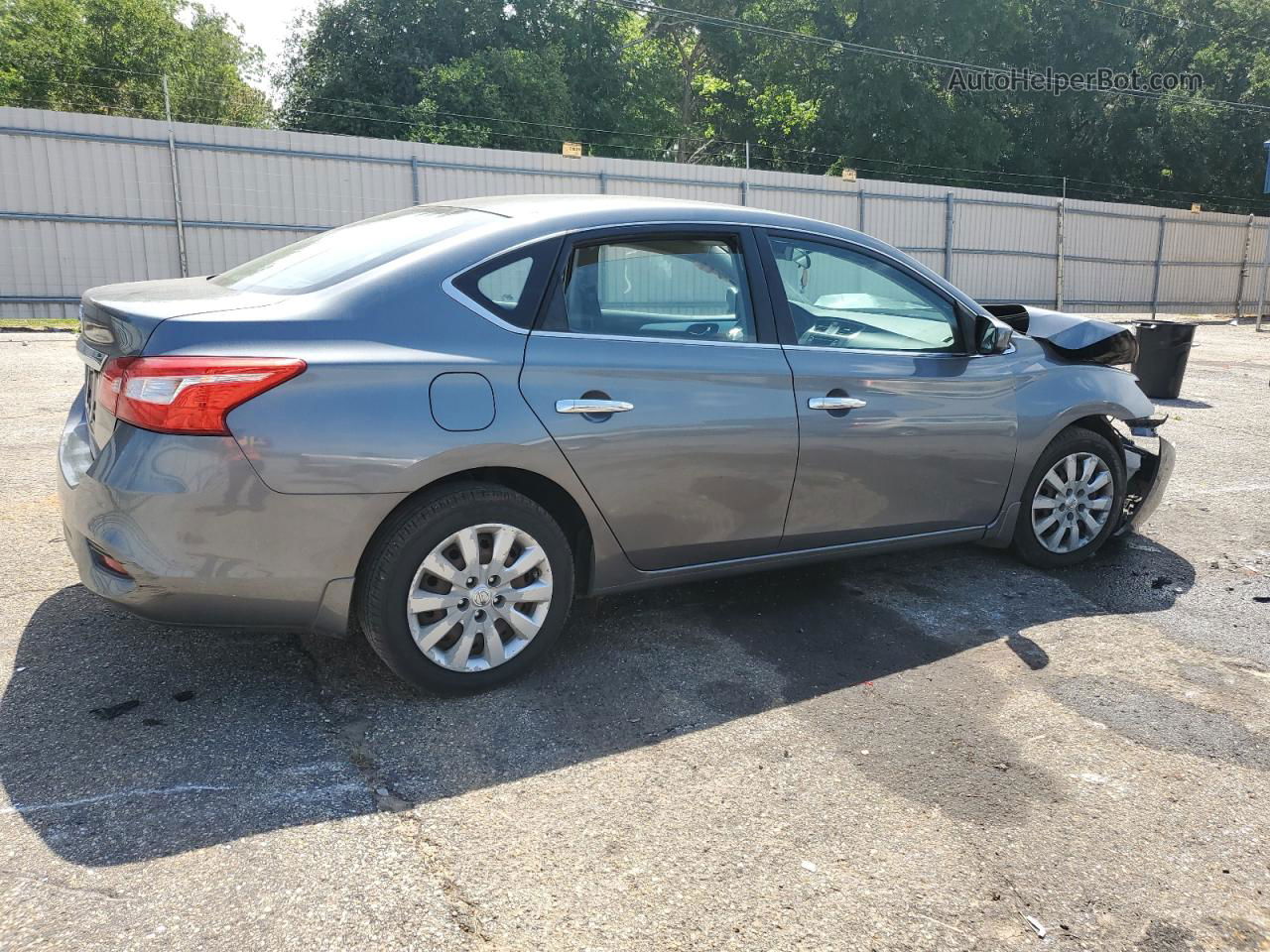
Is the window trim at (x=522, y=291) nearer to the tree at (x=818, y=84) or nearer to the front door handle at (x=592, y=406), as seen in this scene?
the front door handle at (x=592, y=406)

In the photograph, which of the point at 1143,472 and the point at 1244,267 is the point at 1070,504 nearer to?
the point at 1143,472

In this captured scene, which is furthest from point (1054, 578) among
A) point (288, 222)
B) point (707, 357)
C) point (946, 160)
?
point (946, 160)

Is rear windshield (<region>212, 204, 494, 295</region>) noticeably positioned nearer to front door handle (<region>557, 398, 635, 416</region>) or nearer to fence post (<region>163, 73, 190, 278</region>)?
front door handle (<region>557, 398, 635, 416</region>)

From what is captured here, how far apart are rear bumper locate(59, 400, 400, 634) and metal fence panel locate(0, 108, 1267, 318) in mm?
13545

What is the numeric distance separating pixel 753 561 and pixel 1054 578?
1.79 m

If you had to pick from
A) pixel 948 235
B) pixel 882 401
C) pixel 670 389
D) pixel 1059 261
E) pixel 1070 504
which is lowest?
pixel 1070 504

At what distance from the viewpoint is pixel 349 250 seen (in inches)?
148

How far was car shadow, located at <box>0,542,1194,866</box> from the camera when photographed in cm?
282

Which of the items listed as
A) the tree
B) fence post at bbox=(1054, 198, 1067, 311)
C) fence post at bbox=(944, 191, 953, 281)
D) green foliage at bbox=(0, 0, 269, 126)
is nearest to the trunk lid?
fence post at bbox=(944, 191, 953, 281)

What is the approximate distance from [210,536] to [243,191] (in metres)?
14.2

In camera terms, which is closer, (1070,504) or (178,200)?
(1070,504)

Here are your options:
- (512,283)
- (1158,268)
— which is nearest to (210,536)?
(512,283)

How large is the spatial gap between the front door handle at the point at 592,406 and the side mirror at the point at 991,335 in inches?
71.1

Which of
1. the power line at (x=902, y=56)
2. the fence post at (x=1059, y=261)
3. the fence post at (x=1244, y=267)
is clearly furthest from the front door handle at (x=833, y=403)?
the power line at (x=902, y=56)
